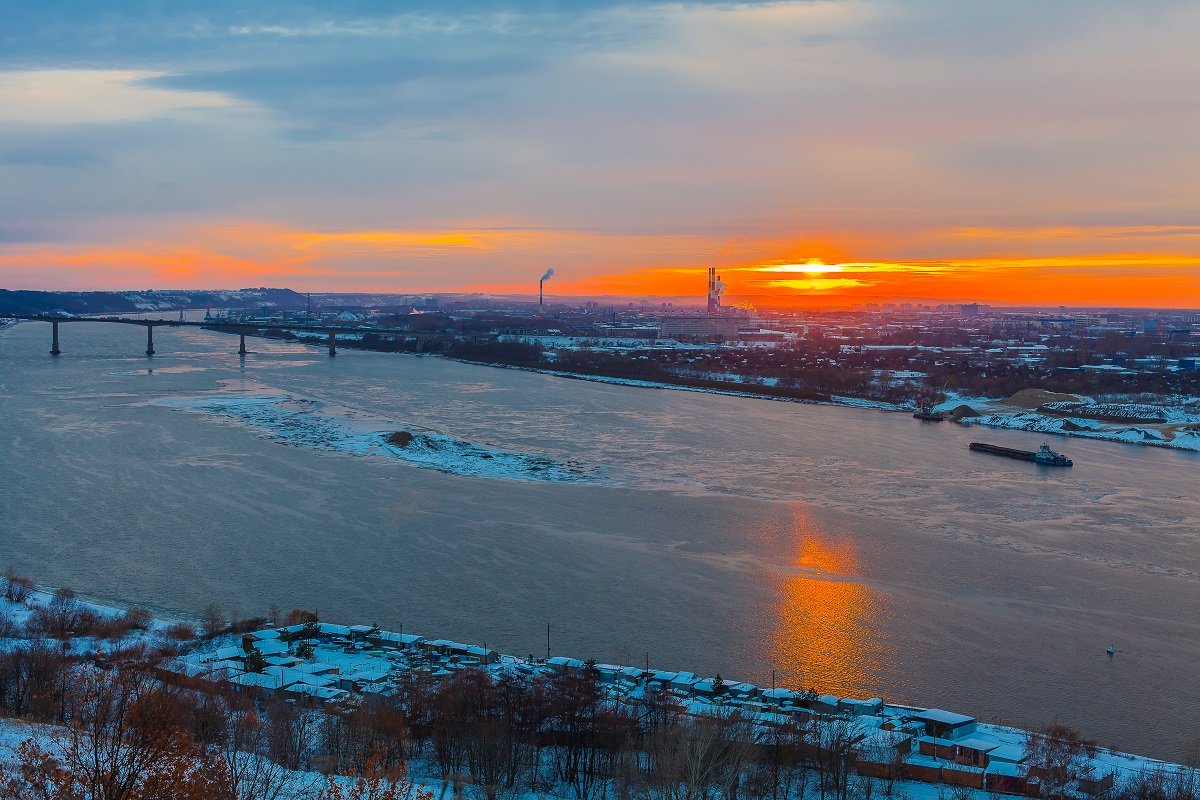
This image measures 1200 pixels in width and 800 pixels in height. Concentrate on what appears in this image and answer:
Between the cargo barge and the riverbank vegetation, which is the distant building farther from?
the riverbank vegetation

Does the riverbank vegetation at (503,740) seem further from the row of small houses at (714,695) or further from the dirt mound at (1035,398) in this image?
the dirt mound at (1035,398)

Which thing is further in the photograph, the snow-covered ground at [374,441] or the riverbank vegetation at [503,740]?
the snow-covered ground at [374,441]

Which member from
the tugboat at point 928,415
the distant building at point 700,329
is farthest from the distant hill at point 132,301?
the tugboat at point 928,415

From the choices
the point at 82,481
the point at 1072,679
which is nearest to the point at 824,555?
the point at 1072,679

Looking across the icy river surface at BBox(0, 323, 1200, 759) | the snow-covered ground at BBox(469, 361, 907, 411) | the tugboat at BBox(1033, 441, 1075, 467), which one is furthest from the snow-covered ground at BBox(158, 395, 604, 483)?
the snow-covered ground at BBox(469, 361, 907, 411)

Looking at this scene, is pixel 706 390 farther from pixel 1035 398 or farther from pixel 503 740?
pixel 503 740

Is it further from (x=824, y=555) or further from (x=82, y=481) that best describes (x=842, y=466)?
(x=82, y=481)

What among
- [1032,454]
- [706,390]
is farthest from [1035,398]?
[706,390]
